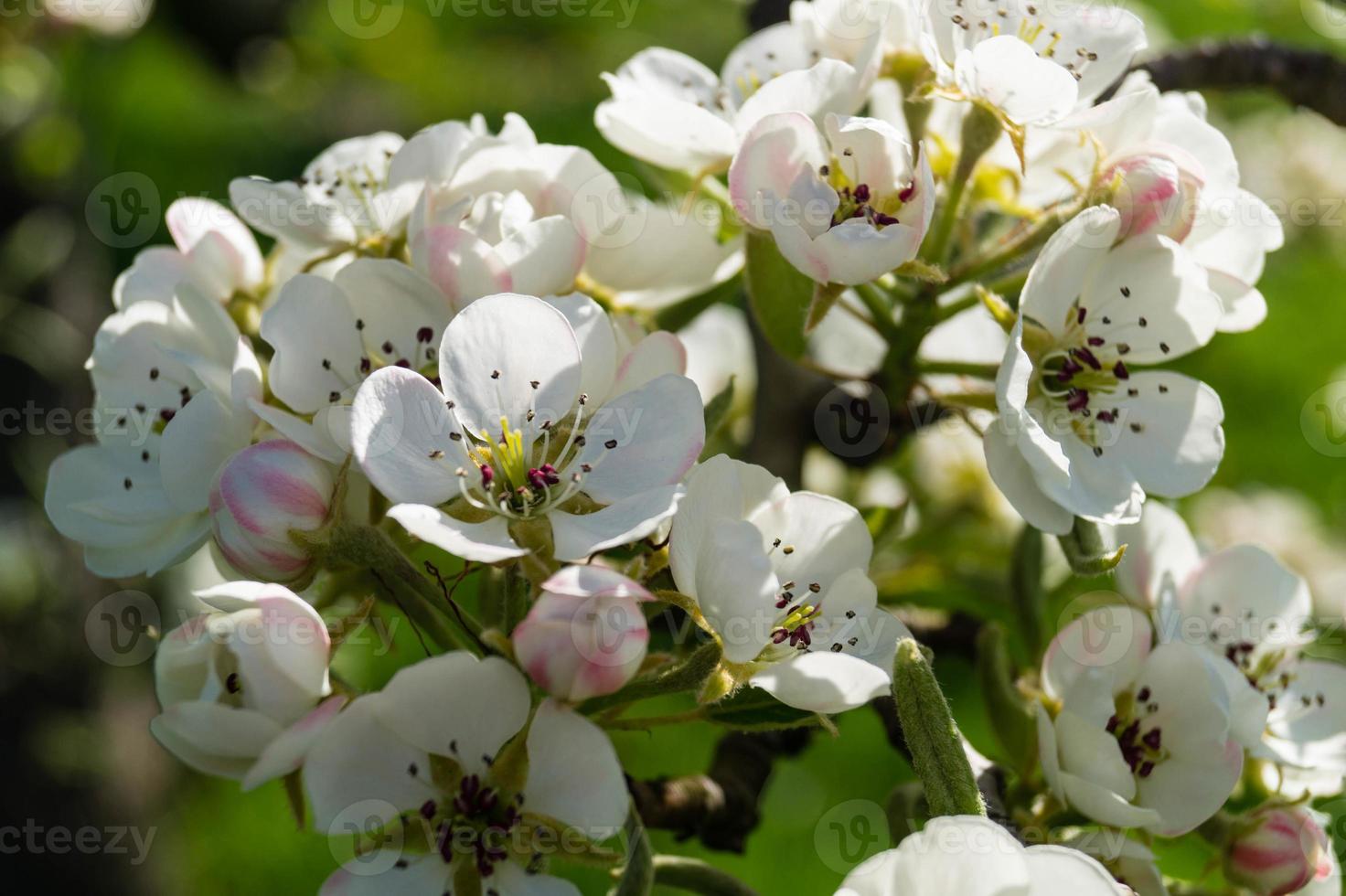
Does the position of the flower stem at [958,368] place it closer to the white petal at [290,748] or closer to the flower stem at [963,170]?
the flower stem at [963,170]

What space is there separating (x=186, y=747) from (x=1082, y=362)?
773 mm

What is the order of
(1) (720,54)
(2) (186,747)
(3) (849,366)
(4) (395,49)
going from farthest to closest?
1. (4) (395,49)
2. (1) (720,54)
3. (3) (849,366)
4. (2) (186,747)

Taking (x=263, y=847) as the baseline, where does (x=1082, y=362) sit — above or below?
above

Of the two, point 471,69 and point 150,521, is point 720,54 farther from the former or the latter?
point 150,521

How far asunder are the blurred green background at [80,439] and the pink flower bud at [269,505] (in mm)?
378

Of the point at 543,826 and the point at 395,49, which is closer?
the point at 543,826

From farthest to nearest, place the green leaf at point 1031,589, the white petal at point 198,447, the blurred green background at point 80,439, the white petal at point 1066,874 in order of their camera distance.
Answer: the blurred green background at point 80,439
the green leaf at point 1031,589
the white petal at point 198,447
the white petal at point 1066,874

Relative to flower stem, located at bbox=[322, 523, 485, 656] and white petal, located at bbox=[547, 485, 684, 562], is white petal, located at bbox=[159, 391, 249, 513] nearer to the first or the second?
flower stem, located at bbox=[322, 523, 485, 656]

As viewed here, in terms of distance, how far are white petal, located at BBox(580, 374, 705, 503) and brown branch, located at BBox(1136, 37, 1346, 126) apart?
86cm

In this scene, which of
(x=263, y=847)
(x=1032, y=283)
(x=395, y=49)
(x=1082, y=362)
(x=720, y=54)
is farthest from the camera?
(x=395, y=49)

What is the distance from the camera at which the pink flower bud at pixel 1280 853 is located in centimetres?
107

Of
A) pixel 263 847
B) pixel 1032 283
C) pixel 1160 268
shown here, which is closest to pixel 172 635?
pixel 1032 283

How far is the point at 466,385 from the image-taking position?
968 mm

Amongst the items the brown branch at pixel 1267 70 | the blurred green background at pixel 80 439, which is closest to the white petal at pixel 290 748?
the blurred green background at pixel 80 439
